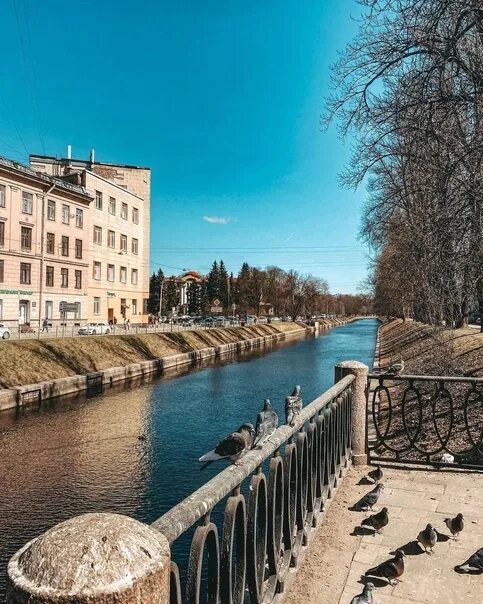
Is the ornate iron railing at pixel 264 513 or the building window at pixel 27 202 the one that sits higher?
the building window at pixel 27 202

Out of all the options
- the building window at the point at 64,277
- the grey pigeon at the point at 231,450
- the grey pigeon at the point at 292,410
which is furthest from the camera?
the building window at the point at 64,277

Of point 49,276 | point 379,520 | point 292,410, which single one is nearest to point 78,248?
point 49,276

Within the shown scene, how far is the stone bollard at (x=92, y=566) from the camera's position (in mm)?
1359

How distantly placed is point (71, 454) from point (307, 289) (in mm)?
97649

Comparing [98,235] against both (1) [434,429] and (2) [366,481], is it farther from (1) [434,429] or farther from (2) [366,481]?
(2) [366,481]

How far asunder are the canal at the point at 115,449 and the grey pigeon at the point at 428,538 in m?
5.71

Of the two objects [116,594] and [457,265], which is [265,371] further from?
[116,594]

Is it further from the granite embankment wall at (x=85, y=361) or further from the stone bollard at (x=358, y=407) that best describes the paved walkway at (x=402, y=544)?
the granite embankment wall at (x=85, y=361)

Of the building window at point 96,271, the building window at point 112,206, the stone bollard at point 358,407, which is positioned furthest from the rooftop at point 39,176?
the stone bollard at point 358,407

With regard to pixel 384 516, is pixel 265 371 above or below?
below

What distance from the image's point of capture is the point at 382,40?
1047 cm

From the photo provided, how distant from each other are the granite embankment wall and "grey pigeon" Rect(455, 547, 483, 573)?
59.9ft

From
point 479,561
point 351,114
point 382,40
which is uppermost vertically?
point 382,40

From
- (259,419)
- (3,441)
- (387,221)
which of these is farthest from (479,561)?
(387,221)
